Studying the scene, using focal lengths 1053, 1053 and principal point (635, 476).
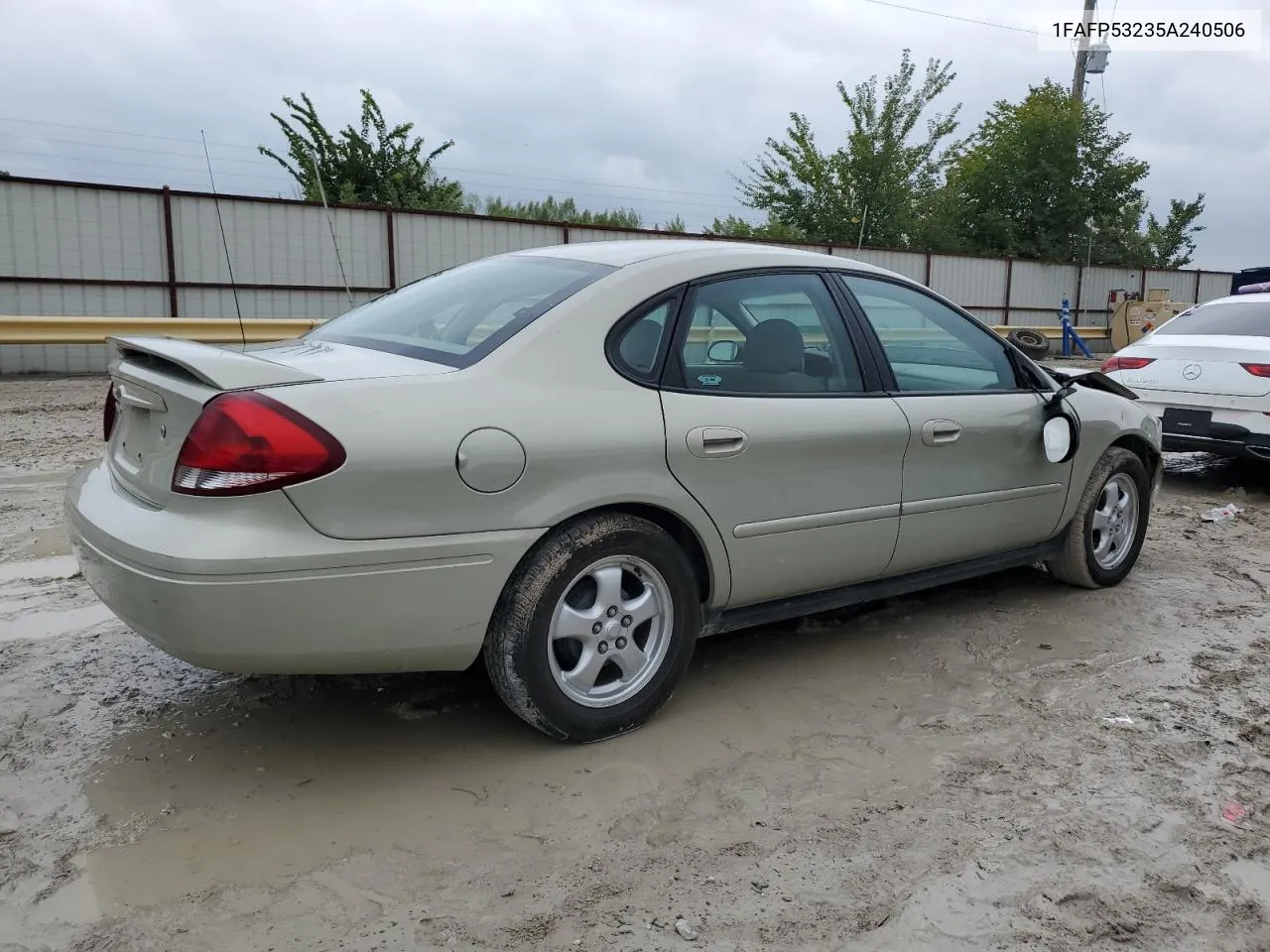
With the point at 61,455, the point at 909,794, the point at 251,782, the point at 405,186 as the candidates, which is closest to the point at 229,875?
the point at 251,782

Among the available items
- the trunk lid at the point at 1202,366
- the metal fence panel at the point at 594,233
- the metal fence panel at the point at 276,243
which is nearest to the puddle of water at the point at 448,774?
the trunk lid at the point at 1202,366

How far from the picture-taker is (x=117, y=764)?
2.97 m

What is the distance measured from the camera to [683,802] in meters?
2.83

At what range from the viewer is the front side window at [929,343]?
3.90 m

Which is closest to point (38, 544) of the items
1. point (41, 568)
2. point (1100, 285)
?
point (41, 568)

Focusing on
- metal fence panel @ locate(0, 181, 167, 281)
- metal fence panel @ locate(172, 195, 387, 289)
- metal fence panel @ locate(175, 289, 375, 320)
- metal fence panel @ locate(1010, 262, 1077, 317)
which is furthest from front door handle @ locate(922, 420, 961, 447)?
metal fence panel @ locate(1010, 262, 1077, 317)

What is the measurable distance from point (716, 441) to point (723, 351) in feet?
1.16

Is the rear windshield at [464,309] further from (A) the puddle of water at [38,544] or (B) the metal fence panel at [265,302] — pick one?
(B) the metal fence panel at [265,302]

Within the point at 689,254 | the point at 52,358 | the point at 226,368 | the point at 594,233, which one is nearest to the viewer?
the point at 226,368

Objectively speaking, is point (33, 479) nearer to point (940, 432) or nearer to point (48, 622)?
point (48, 622)

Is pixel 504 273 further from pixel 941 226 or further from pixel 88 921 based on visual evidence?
pixel 941 226

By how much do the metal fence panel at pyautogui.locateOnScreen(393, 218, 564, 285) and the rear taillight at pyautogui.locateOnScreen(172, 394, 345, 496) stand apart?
13562 millimetres

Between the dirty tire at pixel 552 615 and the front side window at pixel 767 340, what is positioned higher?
the front side window at pixel 767 340

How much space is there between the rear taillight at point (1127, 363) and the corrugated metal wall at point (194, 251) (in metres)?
4.80
